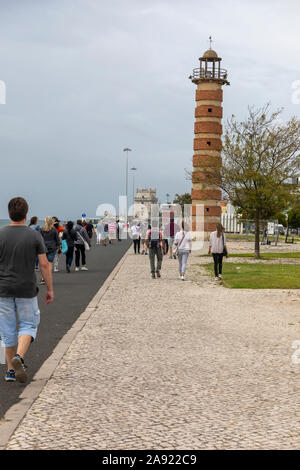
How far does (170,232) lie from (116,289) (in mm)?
11451

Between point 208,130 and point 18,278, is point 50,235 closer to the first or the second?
point 18,278

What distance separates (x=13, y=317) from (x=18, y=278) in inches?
17.1

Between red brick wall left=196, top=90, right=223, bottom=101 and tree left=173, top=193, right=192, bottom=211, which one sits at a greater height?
red brick wall left=196, top=90, right=223, bottom=101

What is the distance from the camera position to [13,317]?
6.64 meters

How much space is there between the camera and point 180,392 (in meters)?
6.21

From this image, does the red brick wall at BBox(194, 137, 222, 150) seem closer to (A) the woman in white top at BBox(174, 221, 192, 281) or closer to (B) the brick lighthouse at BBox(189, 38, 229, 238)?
(B) the brick lighthouse at BBox(189, 38, 229, 238)

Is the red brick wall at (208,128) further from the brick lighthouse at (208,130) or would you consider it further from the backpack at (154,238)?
the backpack at (154,238)

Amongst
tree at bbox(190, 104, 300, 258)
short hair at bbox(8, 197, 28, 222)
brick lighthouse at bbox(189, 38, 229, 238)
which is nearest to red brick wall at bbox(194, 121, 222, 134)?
brick lighthouse at bbox(189, 38, 229, 238)

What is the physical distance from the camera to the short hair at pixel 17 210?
6.52m

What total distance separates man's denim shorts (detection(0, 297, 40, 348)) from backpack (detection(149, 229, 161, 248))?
12.2 metres

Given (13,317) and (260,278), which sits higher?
(13,317)

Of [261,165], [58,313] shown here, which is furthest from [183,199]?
[58,313]

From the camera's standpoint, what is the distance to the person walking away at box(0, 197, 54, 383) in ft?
21.3
